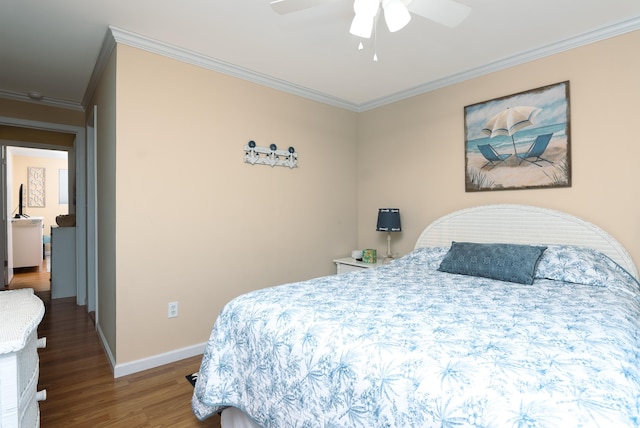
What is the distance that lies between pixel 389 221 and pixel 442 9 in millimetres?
2021

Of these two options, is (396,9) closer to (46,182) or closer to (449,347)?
(449,347)

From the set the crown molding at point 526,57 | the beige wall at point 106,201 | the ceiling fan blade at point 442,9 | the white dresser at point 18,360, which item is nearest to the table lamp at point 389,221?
the crown molding at point 526,57

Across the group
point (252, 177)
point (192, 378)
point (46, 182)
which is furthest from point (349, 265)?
point (46, 182)

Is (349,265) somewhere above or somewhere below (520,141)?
below

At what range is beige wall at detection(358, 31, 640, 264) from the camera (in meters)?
2.27

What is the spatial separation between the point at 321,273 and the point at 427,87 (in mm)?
2218

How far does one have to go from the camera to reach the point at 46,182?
739cm

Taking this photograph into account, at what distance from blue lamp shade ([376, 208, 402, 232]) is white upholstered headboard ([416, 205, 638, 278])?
0.87 feet

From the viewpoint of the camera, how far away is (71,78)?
10.3ft

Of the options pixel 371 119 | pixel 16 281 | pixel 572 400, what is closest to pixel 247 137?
pixel 371 119

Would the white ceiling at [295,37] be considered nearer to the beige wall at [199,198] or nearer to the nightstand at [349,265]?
the beige wall at [199,198]

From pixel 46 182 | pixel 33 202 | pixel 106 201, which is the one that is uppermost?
pixel 46 182

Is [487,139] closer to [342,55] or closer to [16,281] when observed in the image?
[342,55]

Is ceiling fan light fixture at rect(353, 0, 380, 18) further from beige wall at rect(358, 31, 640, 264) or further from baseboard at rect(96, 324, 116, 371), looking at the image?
baseboard at rect(96, 324, 116, 371)
